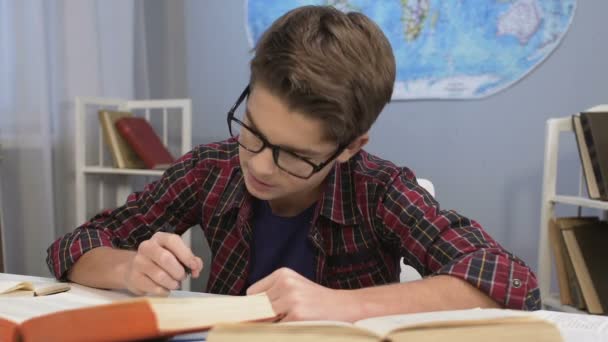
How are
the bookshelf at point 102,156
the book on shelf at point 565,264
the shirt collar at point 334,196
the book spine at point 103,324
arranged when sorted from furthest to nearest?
the bookshelf at point 102,156
the book on shelf at point 565,264
the shirt collar at point 334,196
the book spine at point 103,324

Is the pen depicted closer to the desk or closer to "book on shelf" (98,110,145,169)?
the desk

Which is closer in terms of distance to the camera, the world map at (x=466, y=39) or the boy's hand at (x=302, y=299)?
the boy's hand at (x=302, y=299)

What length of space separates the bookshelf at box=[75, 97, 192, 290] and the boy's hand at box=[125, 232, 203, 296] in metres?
1.31

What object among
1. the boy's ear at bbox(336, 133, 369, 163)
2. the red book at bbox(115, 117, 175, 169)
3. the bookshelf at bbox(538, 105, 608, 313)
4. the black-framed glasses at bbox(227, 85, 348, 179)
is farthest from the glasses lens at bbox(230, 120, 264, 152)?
the red book at bbox(115, 117, 175, 169)

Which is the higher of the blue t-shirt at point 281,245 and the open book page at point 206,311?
the open book page at point 206,311

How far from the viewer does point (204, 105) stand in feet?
8.32

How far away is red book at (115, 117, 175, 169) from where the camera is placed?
Answer: 2098 mm

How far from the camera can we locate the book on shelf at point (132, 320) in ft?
1.24

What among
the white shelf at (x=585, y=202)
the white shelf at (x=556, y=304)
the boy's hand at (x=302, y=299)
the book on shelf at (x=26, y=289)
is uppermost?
the boy's hand at (x=302, y=299)

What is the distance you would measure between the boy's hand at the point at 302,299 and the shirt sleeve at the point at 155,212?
0.40m

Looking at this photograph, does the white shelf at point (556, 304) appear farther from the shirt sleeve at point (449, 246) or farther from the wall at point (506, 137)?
the shirt sleeve at point (449, 246)

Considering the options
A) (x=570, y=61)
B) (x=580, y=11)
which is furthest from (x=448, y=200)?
(x=580, y=11)

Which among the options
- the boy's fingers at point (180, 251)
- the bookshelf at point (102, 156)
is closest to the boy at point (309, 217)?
the boy's fingers at point (180, 251)

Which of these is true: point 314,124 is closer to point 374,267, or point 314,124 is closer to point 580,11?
point 374,267
